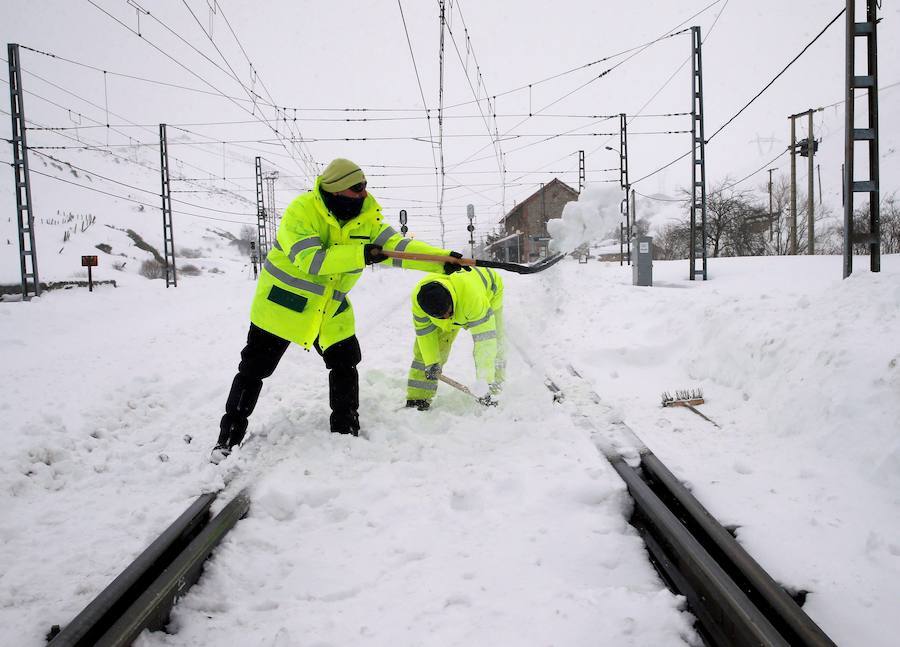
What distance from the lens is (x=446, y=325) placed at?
477cm

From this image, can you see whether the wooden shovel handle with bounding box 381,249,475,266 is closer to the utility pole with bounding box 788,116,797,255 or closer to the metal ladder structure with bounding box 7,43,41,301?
the metal ladder structure with bounding box 7,43,41,301

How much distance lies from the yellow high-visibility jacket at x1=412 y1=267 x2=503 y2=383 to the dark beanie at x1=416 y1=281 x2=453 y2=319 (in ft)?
0.26

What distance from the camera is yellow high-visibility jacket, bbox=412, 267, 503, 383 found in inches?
178

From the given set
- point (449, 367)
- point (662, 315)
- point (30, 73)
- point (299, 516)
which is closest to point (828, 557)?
point (299, 516)

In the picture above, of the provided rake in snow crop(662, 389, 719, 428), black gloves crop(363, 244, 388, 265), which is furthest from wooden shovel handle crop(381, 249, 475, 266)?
rake in snow crop(662, 389, 719, 428)

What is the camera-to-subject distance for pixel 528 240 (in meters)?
49.1

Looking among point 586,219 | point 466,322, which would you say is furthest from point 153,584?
point 586,219

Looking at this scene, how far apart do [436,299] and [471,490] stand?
6.45 ft

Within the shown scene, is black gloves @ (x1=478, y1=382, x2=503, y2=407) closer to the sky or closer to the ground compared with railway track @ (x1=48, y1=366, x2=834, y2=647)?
closer to the sky

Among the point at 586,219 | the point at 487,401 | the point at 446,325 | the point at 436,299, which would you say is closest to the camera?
the point at 487,401

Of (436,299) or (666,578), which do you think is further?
(436,299)

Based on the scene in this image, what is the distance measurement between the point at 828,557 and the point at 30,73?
60.2ft

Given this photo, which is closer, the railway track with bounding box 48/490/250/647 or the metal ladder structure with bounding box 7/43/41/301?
the railway track with bounding box 48/490/250/647

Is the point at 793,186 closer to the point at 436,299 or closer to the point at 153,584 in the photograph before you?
the point at 436,299
